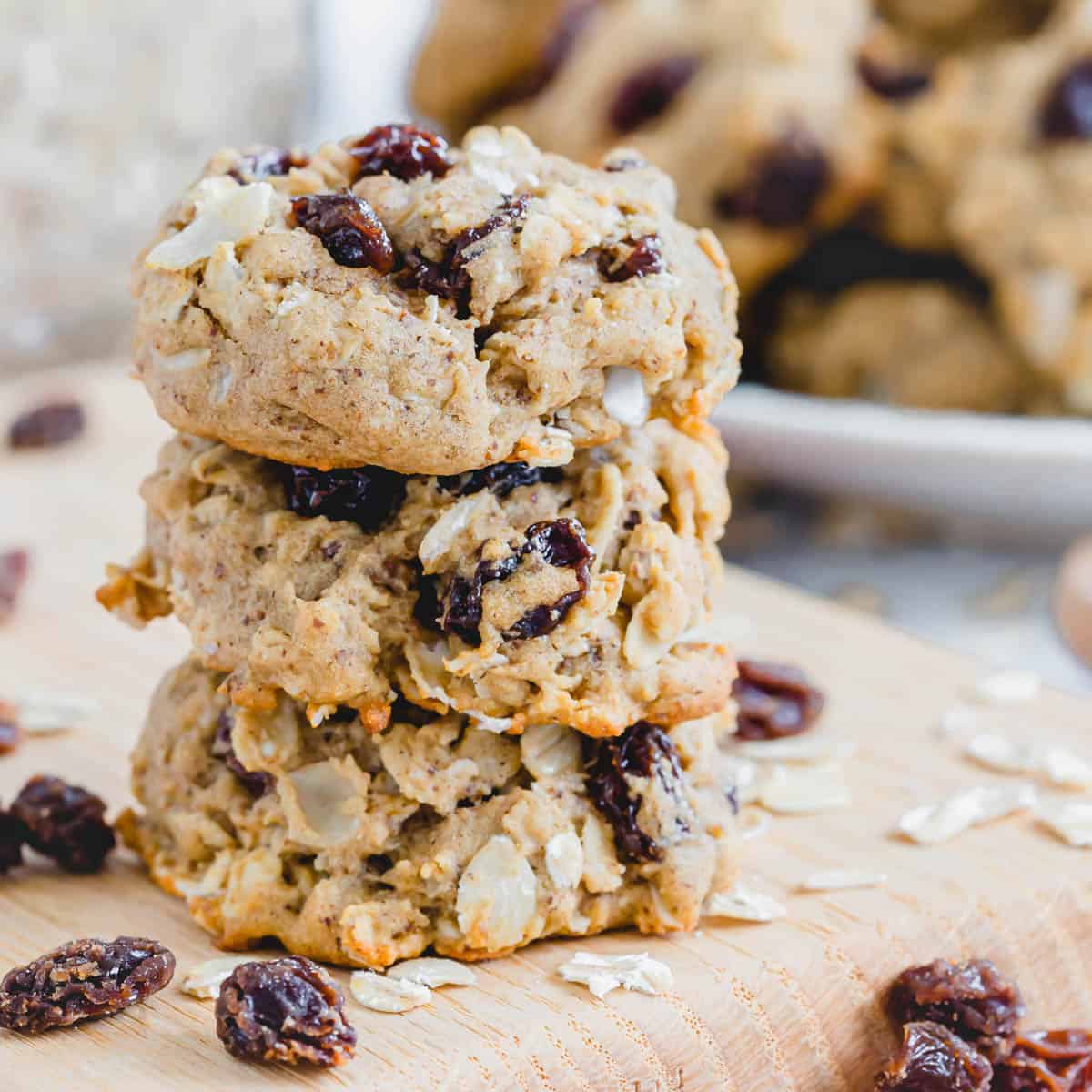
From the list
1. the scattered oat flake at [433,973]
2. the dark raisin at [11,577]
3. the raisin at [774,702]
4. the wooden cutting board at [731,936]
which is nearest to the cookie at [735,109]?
the wooden cutting board at [731,936]

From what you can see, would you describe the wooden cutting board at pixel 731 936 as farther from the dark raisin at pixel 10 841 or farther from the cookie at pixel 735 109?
the cookie at pixel 735 109

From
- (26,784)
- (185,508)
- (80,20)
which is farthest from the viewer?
(80,20)

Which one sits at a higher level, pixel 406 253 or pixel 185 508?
pixel 406 253

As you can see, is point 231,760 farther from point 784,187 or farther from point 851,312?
point 851,312

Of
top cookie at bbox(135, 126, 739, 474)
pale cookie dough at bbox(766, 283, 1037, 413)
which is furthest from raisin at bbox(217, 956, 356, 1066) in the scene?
pale cookie dough at bbox(766, 283, 1037, 413)

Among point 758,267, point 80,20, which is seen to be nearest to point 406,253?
point 758,267

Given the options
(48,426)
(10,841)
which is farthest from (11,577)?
(10,841)

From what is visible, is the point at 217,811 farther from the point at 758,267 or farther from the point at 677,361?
the point at 758,267
